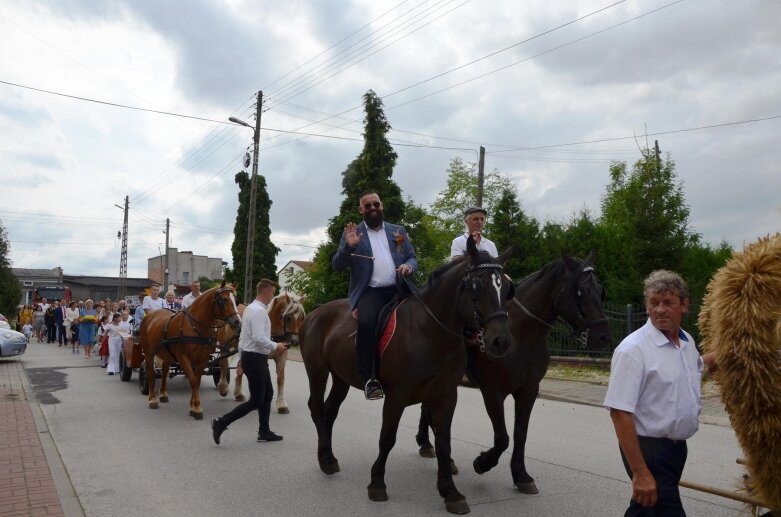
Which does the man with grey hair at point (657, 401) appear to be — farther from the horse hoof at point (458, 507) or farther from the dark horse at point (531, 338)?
the dark horse at point (531, 338)

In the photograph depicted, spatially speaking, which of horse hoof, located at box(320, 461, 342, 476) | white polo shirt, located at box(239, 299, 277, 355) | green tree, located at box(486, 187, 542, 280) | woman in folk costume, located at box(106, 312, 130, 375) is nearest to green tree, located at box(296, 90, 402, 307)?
green tree, located at box(486, 187, 542, 280)

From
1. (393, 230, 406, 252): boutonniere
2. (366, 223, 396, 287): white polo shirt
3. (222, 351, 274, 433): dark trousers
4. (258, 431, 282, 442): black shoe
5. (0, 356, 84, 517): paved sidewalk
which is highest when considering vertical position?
(393, 230, 406, 252): boutonniere

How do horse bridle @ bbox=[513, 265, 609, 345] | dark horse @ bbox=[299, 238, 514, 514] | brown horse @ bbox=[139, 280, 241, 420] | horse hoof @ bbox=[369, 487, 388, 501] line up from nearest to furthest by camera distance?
1. dark horse @ bbox=[299, 238, 514, 514]
2. horse hoof @ bbox=[369, 487, 388, 501]
3. horse bridle @ bbox=[513, 265, 609, 345]
4. brown horse @ bbox=[139, 280, 241, 420]

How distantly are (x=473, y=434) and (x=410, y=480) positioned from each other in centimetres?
228

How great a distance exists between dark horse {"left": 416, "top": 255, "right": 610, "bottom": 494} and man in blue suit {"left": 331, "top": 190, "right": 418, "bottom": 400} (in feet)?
3.39

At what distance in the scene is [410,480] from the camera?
6.26 meters

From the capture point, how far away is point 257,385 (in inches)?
309

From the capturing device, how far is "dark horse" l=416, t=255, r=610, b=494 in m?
5.72

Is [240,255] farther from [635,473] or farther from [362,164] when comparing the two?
[635,473]

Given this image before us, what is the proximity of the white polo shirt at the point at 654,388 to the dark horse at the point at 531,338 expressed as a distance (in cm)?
264

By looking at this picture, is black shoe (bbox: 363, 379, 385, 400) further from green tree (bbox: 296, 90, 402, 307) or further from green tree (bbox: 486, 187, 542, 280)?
green tree (bbox: 296, 90, 402, 307)

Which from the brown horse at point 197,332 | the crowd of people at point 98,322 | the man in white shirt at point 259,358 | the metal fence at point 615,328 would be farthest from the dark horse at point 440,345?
the metal fence at point 615,328

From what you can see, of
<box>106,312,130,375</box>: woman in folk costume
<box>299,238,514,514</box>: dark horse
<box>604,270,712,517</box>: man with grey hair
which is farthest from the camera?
<box>106,312,130,375</box>: woman in folk costume

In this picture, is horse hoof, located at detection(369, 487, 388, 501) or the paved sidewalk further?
horse hoof, located at detection(369, 487, 388, 501)
